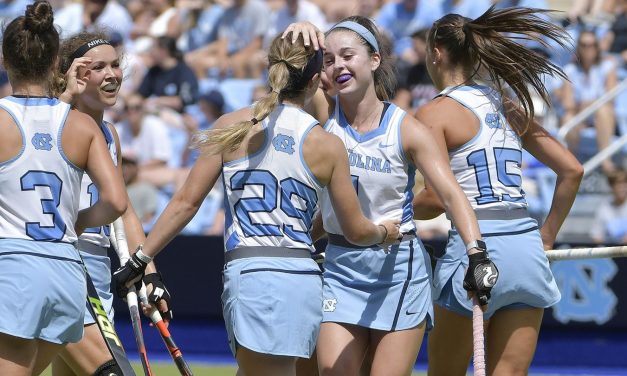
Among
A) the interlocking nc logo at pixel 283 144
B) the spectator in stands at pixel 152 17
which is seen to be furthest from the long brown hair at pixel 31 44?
the spectator in stands at pixel 152 17

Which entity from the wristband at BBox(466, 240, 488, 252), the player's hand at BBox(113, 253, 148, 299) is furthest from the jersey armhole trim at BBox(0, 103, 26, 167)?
the wristband at BBox(466, 240, 488, 252)

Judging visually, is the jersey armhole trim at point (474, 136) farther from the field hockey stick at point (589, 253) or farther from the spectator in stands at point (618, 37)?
the spectator in stands at point (618, 37)

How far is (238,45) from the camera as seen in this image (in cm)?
1356

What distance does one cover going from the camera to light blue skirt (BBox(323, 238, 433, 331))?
5.26m

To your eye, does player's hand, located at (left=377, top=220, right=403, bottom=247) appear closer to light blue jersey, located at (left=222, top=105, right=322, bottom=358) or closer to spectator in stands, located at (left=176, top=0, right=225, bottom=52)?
light blue jersey, located at (left=222, top=105, right=322, bottom=358)

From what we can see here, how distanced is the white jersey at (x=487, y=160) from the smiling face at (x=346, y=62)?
1.54 feet

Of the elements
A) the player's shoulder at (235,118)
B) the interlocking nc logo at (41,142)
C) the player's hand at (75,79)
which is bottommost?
the interlocking nc logo at (41,142)

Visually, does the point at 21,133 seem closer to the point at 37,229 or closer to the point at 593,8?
the point at 37,229

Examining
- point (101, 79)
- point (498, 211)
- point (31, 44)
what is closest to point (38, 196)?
point (31, 44)

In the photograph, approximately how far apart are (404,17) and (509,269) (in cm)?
802

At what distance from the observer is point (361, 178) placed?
17.4ft

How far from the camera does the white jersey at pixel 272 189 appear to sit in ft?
15.5

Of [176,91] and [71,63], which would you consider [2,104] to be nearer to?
[71,63]

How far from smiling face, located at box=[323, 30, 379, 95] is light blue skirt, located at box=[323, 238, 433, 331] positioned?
2.53 feet
